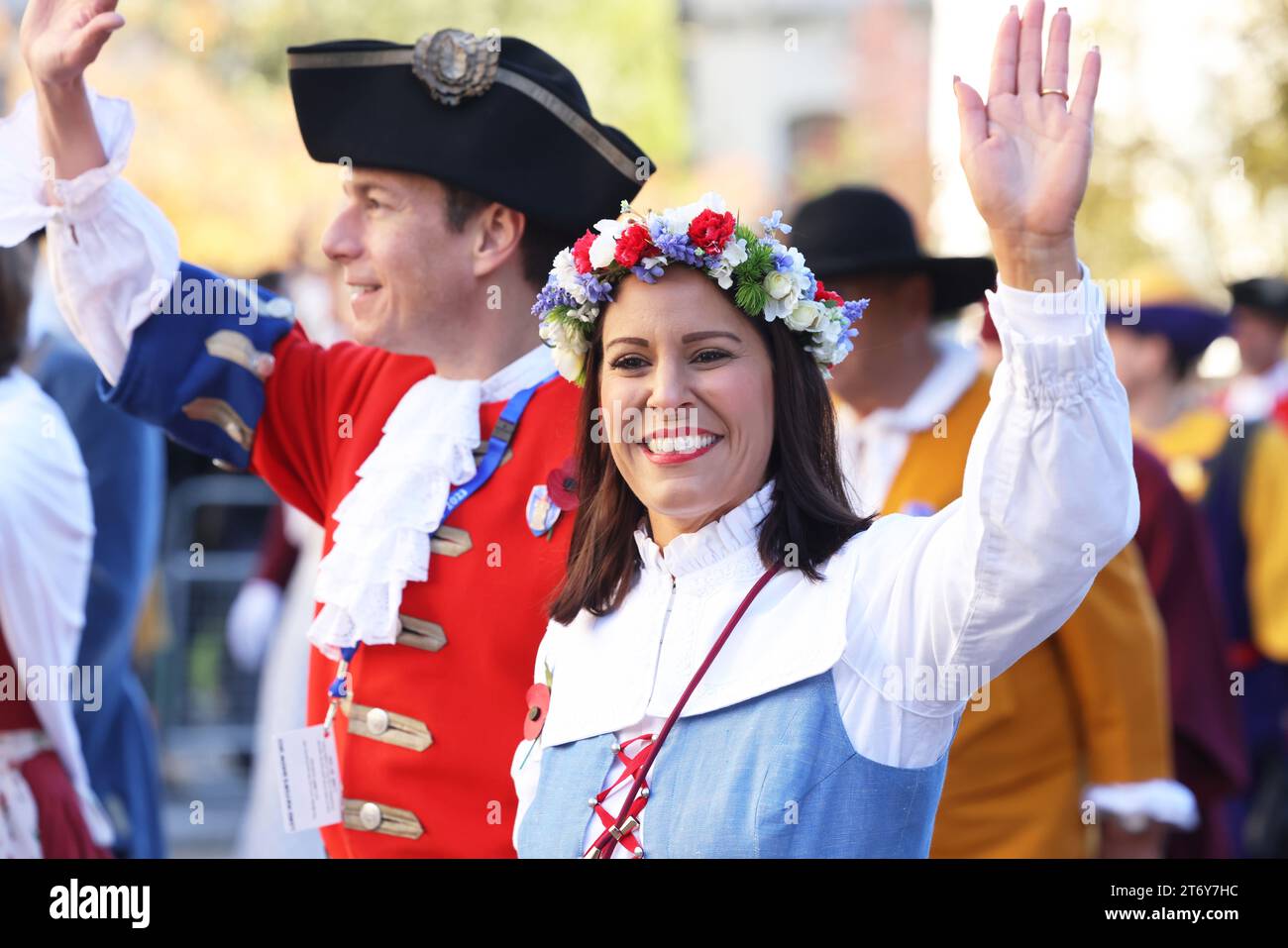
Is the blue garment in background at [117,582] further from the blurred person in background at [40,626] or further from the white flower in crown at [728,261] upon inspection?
the white flower in crown at [728,261]

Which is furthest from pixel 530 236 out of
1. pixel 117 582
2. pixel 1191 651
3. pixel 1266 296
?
pixel 1266 296

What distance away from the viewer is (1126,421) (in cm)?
235

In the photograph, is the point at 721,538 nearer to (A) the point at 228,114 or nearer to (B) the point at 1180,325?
(B) the point at 1180,325

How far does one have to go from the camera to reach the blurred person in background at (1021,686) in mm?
4387

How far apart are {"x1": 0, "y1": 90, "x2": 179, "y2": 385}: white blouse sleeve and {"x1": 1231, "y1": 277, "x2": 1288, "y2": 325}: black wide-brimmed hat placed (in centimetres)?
634

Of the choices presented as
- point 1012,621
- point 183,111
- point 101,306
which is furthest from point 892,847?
point 183,111

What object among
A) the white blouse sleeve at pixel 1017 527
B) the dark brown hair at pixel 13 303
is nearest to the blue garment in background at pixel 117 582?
the dark brown hair at pixel 13 303

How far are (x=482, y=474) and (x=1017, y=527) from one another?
4.32 feet

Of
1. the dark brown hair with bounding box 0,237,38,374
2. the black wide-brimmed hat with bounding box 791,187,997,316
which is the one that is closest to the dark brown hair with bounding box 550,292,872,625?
the dark brown hair with bounding box 0,237,38,374

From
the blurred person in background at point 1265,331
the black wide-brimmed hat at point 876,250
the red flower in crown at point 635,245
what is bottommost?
the red flower in crown at point 635,245

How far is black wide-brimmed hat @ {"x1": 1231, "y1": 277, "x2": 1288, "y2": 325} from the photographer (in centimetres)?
875

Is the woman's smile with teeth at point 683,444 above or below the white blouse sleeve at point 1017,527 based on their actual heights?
above

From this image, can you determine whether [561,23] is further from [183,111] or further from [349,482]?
[349,482]

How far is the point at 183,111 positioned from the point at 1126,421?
19552 millimetres
